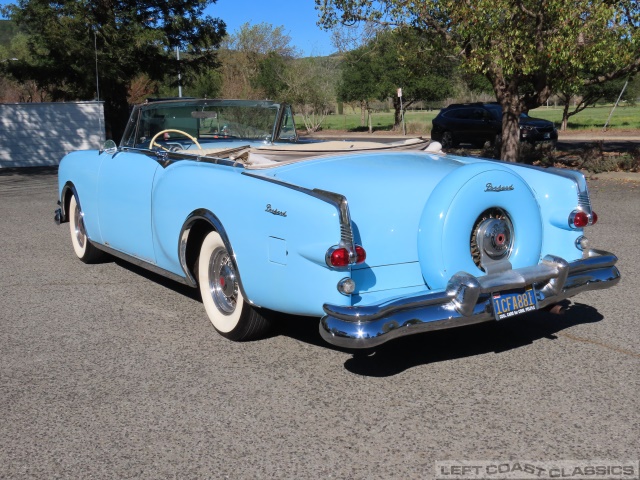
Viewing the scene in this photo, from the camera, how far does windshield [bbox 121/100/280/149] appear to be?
260 inches

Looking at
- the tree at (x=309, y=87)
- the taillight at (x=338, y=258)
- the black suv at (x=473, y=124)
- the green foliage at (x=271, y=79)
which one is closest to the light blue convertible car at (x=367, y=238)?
the taillight at (x=338, y=258)

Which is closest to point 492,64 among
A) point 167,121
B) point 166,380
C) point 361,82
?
point 167,121

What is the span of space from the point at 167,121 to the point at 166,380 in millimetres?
2968

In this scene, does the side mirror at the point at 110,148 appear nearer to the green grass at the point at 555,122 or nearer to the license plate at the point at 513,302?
the license plate at the point at 513,302

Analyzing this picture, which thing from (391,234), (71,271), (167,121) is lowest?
(71,271)

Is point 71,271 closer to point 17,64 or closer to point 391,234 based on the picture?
point 391,234

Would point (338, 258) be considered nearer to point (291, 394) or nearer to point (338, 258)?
point (338, 258)

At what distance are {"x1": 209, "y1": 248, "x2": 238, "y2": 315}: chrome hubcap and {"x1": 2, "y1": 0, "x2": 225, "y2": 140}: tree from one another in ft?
60.2

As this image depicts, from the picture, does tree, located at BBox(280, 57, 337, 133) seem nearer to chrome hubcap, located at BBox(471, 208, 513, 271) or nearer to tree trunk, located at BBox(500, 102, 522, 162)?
tree trunk, located at BBox(500, 102, 522, 162)

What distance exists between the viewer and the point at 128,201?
603 centimetres

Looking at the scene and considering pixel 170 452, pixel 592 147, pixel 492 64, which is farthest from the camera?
pixel 592 147

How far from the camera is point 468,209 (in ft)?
14.0

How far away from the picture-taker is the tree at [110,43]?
73.4ft

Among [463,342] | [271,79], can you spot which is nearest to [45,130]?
[463,342]
